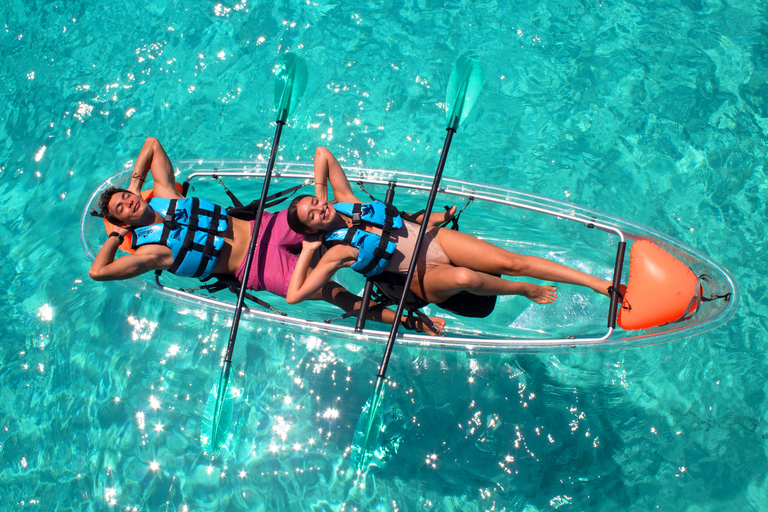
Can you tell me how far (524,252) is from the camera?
14.9 ft

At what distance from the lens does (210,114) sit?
507cm

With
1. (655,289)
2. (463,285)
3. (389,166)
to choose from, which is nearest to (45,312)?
(389,166)

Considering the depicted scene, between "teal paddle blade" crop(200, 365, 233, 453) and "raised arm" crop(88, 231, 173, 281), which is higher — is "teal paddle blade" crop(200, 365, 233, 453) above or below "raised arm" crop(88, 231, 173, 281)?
below

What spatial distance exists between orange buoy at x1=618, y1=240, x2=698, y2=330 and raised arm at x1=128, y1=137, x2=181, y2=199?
320 cm

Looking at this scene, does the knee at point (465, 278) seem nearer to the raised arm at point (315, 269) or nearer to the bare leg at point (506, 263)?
the bare leg at point (506, 263)

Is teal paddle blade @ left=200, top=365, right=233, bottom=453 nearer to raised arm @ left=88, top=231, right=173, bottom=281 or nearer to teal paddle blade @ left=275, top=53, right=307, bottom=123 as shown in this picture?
raised arm @ left=88, top=231, right=173, bottom=281

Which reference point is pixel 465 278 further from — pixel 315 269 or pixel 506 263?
pixel 315 269

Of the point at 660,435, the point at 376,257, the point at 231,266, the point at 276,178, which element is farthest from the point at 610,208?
the point at 231,266

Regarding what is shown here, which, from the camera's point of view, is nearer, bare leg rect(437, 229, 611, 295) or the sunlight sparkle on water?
bare leg rect(437, 229, 611, 295)

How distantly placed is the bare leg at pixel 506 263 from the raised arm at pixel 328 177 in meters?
0.77

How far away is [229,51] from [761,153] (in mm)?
5150

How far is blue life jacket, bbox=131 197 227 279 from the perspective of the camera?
3334 millimetres

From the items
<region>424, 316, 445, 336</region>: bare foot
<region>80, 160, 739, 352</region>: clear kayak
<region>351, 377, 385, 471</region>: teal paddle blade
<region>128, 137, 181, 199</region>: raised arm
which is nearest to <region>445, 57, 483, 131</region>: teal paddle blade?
<region>80, 160, 739, 352</region>: clear kayak

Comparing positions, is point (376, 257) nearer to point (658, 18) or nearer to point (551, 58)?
point (551, 58)
